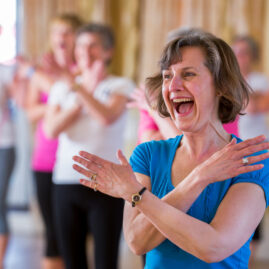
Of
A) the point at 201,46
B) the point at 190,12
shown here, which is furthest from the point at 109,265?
the point at 190,12

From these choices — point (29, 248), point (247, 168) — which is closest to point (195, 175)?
point (247, 168)

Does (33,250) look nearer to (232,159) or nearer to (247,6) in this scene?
(247,6)

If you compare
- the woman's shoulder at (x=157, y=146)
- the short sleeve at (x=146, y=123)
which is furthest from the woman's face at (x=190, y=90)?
the short sleeve at (x=146, y=123)

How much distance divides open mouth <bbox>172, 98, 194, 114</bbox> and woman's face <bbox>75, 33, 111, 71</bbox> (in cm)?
142

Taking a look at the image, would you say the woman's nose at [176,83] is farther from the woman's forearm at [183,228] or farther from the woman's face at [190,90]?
the woman's forearm at [183,228]

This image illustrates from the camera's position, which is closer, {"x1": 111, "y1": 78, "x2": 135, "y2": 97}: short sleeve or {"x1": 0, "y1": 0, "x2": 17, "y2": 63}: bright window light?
{"x1": 111, "y1": 78, "x2": 135, "y2": 97}: short sleeve

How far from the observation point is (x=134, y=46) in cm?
476

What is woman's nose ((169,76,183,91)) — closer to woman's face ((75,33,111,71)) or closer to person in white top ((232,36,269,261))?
woman's face ((75,33,111,71))

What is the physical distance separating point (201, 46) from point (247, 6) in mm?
3128

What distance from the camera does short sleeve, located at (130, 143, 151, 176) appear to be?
4.80ft

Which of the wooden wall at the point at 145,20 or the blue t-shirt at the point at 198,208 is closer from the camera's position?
the blue t-shirt at the point at 198,208

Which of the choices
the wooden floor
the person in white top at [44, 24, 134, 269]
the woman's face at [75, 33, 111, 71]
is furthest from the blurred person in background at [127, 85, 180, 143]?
the wooden floor

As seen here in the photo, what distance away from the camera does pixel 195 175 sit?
1.31 m

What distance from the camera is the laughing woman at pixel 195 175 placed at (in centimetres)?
127
